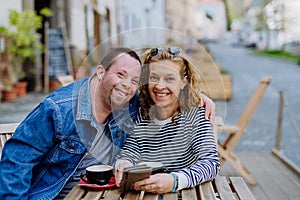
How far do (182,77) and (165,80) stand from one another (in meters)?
0.07

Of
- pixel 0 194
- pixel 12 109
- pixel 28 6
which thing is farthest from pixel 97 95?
pixel 28 6

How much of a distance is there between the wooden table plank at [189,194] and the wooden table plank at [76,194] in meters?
0.39

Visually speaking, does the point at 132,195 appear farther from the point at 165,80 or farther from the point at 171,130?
the point at 165,80

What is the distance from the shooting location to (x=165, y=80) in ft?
6.36

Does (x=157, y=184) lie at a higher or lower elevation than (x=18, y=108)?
higher

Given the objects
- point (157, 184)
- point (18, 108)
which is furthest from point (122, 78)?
point (18, 108)

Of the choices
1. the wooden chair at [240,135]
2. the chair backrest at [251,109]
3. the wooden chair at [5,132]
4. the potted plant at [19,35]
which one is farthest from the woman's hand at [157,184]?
the potted plant at [19,35]

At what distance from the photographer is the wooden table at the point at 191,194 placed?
190 centimetres

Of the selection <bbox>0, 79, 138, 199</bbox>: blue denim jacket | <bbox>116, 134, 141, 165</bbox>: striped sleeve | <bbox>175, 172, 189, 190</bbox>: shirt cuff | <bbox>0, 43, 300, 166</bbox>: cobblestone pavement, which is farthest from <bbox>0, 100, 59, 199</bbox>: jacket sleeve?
<bbox>0, 43, 300, 166</bbox>: cobblestone pavement

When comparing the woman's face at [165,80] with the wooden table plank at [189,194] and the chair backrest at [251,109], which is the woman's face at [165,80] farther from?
the chair backrest at [251,109]

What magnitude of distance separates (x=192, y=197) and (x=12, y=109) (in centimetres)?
700

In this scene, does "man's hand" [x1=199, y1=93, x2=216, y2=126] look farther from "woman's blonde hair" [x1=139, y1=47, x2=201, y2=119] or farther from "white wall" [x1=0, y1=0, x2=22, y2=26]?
"white wall" [x1=0, y1=0, x2=22, y2=26]

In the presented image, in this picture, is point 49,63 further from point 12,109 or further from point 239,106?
point 239,106

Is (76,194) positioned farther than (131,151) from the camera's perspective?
No
